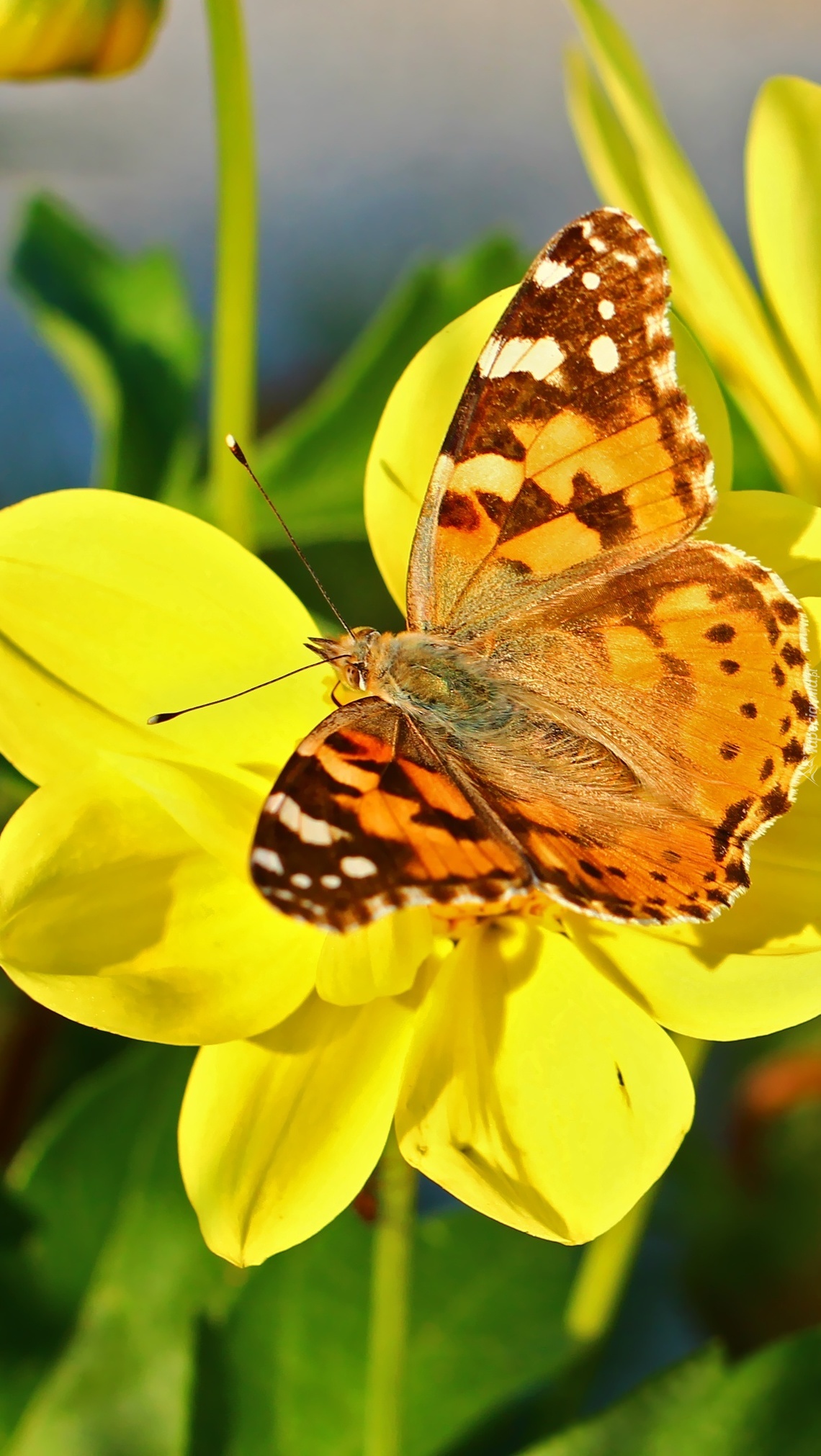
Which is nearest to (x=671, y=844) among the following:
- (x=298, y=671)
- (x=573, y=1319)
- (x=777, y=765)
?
(x=777, y=765)

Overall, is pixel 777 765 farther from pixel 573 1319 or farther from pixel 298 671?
pixel 573 1319

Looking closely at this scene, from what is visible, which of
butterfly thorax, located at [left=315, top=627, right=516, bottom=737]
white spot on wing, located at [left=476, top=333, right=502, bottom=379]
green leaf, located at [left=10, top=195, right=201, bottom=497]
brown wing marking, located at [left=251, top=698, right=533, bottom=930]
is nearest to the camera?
brown wing marking, located at [left=251, top=698, right=533, bottom=930]

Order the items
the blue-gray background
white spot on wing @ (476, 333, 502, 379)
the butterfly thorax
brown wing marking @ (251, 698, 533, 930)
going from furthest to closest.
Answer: the blue-gray background → the butterfly thorax → white spot on wing @ (476, 333, 502, 379) → brown wing marking @ (251, 698, 533, 930)

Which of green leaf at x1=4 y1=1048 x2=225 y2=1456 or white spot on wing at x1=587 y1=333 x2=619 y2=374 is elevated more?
white spot on wing at x1=587 y1=333 x2=619 y2=374

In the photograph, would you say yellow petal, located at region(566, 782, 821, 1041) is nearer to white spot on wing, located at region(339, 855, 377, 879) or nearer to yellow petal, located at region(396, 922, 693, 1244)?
yellow petal, located at region(396, 922, 693, 1244)

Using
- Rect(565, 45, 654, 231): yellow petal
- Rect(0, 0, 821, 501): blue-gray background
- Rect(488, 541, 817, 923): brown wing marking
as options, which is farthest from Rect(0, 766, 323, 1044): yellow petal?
Rect(0, 0, 821, 501): blue-gray background

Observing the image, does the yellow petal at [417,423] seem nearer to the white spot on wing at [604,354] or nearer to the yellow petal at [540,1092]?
the white spot on wing at [604,354]

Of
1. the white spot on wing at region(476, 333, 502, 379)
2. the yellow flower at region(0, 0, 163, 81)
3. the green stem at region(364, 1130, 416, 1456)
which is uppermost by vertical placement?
the yellow flower at region(0, 0, 163, 81)
